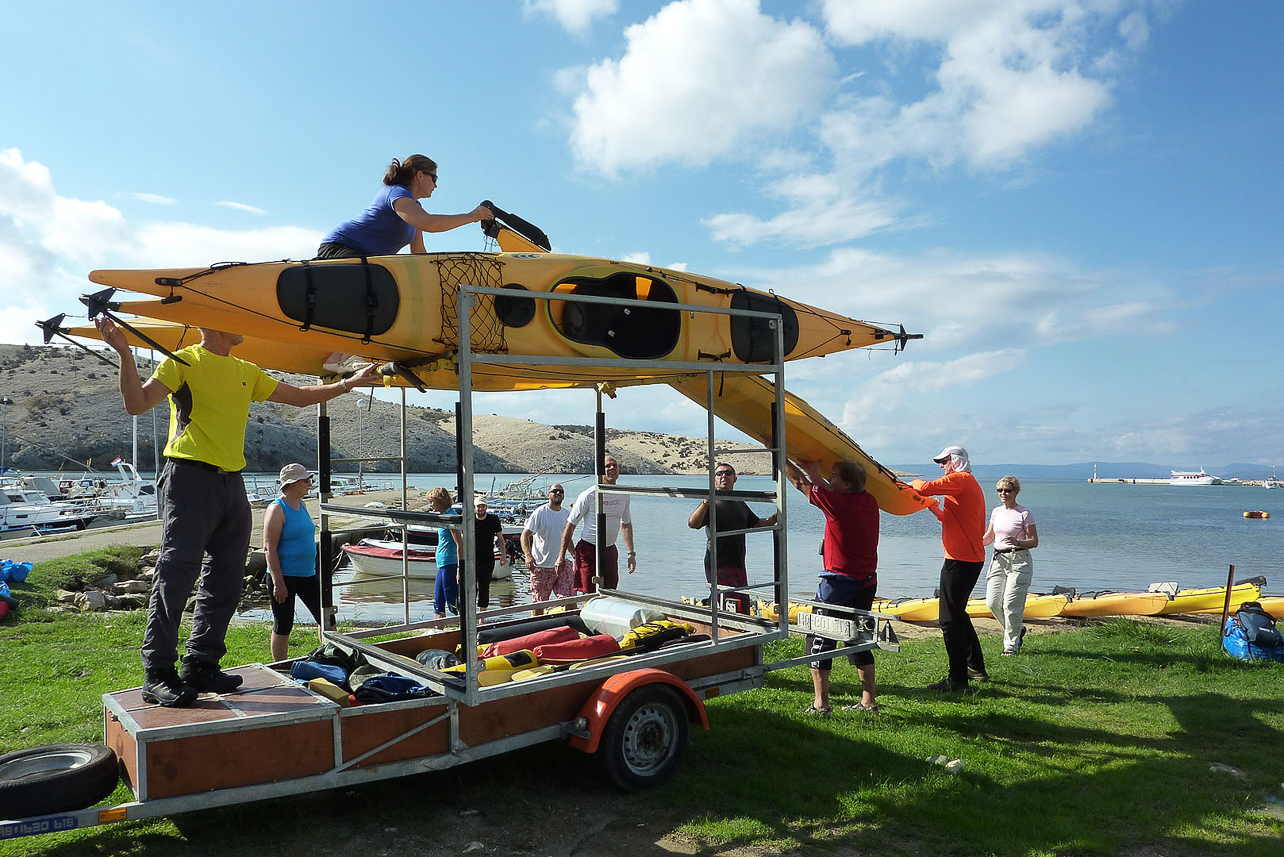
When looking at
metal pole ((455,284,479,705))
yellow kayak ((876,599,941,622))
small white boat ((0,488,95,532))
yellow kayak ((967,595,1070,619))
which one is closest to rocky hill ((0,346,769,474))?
small white boat ((0,488,95,532))

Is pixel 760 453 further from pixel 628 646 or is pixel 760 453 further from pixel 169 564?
pixel 169 564

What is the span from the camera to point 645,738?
5.20 metres

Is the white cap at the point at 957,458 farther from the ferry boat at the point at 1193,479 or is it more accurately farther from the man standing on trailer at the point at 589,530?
the ferry boat at the point at 1193,479

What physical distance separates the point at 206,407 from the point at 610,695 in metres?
2.83

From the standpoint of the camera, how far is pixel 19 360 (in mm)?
114000

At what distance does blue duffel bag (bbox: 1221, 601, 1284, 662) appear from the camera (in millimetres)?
9055

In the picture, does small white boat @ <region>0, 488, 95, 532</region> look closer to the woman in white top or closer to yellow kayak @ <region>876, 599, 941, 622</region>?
yellow kayak @ <region>876, 599, 941, 622</region>

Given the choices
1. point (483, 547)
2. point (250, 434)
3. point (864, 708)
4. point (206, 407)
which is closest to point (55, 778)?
point (206, 407)

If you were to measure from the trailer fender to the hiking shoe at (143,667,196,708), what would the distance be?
212 cm

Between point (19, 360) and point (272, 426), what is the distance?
129ft

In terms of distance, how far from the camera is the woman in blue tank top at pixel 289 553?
22.6ft

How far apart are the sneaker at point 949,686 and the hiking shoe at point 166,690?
21.8 feet

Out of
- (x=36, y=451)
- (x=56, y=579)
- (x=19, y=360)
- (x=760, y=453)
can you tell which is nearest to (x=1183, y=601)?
(x=760, y=453)

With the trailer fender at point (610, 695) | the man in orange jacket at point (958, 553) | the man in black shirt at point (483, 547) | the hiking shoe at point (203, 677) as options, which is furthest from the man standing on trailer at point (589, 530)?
the hiking shoe at point (203, 677)
